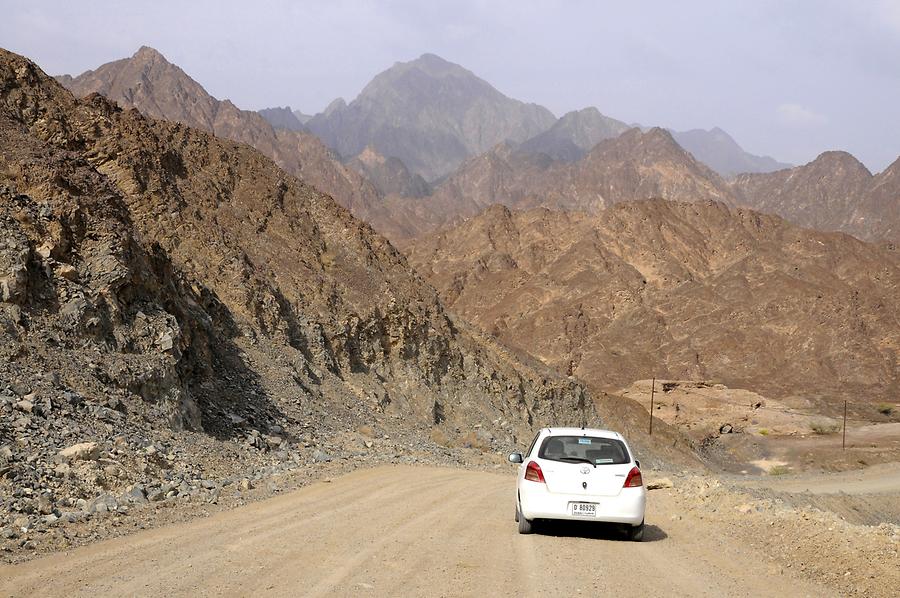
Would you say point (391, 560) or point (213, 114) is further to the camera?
point (213, 114)

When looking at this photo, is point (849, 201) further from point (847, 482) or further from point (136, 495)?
point (136, 495)

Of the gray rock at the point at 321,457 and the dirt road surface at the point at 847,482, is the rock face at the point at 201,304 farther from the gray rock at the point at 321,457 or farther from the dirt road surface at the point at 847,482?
the dirt road surface at the point at 847,482

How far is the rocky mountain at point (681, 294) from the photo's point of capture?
87188 mm

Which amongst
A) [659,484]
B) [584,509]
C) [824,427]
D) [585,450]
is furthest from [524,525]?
[824,427]

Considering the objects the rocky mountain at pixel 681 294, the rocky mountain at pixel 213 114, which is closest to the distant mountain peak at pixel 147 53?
the rocky mountain at pixel 213 114

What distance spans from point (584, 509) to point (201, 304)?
20.6 metres

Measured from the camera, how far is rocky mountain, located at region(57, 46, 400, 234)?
176m

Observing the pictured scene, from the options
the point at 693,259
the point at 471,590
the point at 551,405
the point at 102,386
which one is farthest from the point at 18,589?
the point at 693,259

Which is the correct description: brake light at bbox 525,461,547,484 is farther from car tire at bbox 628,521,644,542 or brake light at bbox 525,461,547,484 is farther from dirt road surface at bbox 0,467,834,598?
car tire at bbox 628,521,644,542

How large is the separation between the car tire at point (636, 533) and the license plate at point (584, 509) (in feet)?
2.29

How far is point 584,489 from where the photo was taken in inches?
382

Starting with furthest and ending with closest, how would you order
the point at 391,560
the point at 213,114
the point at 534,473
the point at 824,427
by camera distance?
the point at 213,114 → the point at 824,427 → the point at 534,473 → the point at 391,560

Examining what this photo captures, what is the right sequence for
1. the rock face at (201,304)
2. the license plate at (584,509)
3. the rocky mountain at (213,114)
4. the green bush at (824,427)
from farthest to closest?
1. the rocky mountain at (213,114)
2. the green bush at (824,427)
3. the rock face at (201,304)
4. the license plate at (584,509)

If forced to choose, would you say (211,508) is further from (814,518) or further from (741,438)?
(741,438)
